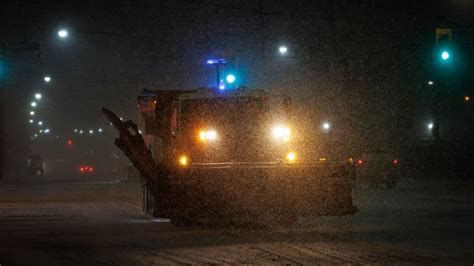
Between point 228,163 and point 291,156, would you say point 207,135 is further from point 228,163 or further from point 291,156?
point 291,156

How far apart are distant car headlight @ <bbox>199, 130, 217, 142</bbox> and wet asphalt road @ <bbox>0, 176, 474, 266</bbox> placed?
2412mm

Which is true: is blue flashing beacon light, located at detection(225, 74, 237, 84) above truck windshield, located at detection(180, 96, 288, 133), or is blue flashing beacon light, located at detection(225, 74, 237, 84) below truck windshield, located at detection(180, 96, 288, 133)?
above

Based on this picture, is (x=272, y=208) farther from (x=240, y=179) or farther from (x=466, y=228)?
(x=466, y=228)

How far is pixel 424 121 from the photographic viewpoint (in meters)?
85.3

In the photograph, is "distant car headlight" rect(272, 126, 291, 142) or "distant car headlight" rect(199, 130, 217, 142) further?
"distant car headlight" rect(272, 126, 291, 142)

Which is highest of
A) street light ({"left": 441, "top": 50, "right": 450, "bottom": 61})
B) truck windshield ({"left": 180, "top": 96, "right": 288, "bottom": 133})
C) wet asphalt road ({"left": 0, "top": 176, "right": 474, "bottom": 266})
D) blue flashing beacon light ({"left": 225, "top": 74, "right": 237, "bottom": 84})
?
street light ({"left": 441, "top": 50, "right": 450, "bottom": 61})

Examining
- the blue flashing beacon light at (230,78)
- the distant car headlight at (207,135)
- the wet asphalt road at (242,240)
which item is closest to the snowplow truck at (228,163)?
the distant car headlight at (207,135)

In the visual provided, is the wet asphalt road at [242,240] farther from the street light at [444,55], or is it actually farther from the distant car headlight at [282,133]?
the street light at [444,55]

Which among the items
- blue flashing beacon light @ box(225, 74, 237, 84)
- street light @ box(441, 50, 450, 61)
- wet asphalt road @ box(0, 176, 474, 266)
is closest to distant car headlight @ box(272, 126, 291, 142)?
wet asphalt road @ box(0, 176, 474, 266)

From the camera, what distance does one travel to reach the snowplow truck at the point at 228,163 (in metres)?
18.1

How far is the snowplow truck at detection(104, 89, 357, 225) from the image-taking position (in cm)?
1812

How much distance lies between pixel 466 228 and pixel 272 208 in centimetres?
426

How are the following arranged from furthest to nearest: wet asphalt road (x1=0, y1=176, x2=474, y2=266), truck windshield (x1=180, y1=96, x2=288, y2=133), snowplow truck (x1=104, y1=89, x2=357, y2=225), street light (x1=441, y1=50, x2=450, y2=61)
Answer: street light (x1=441, y1=50, x2=450, y2=61) < truck windshield (x1=180, y1=96, x2=288, y2=133) < snowplow truck (x1=104, y1=89, x2=357, y2=225) < wet asphalt road (x1=0, y1=176, x2=474, y2=266)

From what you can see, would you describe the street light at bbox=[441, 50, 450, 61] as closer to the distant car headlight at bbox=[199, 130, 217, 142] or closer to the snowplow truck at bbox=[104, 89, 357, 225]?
the snowplow truck at bbox=[104, 89, 357, 225]
